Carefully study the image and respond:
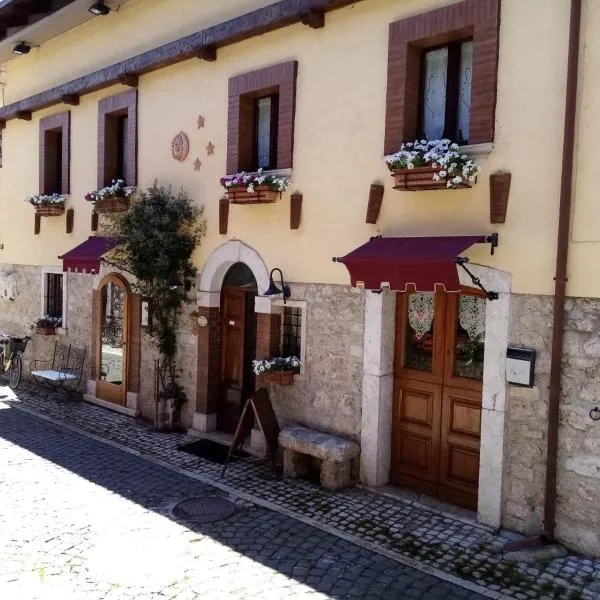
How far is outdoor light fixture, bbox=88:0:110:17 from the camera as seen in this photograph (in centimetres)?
1124

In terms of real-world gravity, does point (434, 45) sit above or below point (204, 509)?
above

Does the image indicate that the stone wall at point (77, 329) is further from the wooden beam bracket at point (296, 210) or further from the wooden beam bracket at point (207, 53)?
the wooden beam bracket at point (207, 53)

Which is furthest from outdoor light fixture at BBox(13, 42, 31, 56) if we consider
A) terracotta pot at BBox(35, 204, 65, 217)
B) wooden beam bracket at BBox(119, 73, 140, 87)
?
wooden beam bracket at BBox(119, 73, 140, 87)

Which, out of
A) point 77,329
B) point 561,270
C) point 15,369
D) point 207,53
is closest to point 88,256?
point 77,329

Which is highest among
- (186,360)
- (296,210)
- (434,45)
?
(434,45)

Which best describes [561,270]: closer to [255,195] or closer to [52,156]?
[255,195]

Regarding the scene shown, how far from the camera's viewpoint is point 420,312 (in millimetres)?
7477

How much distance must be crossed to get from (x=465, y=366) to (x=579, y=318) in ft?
5.01

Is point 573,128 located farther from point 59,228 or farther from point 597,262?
point 59,228

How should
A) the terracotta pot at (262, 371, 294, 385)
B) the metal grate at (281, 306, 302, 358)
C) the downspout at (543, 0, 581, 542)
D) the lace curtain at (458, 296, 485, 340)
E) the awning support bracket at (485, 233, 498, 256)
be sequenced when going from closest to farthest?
1. the downspout at (543, 0, 581, 542)
2. the awning support bracket at (485, 233, 498, 256)
3. the lace curtain at (458, 296, 485, 340)
4. the terracotta pot at (262, 371, 294, 385)
5. the metal grate at (281, 306, 302, 358)

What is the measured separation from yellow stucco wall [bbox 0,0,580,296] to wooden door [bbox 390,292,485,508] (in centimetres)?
87

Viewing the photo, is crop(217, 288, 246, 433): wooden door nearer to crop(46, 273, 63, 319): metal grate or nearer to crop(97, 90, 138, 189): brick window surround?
crop(97, 90, 138, 189): brick window surround

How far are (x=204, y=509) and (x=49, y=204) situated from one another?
26.6 ft

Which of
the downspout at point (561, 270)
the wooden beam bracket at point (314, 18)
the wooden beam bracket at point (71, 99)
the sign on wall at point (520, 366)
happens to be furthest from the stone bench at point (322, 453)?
the wooden beam bracket at point (71, 99)
